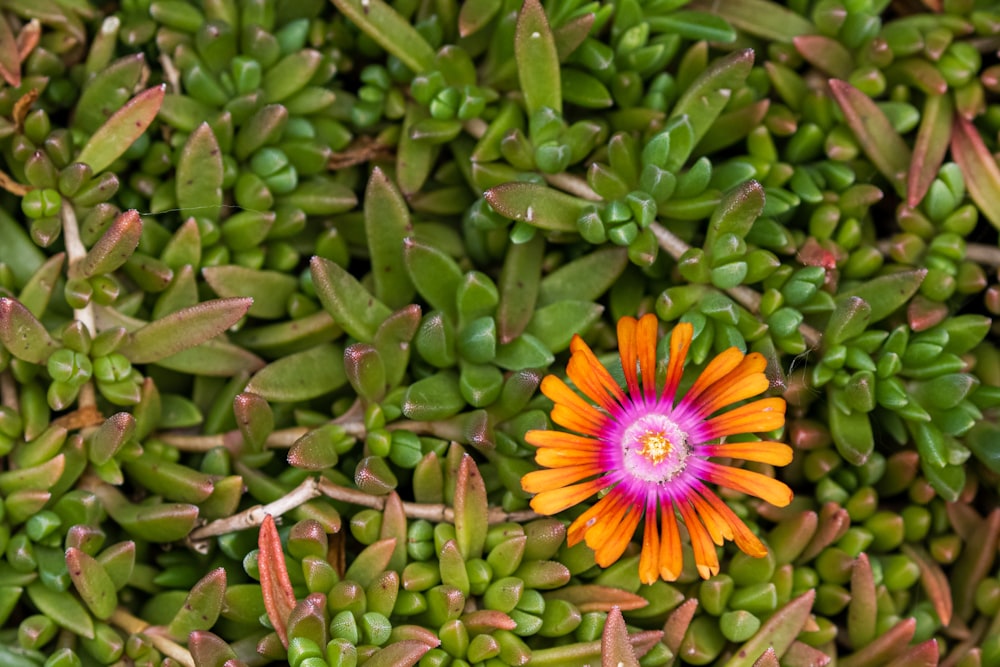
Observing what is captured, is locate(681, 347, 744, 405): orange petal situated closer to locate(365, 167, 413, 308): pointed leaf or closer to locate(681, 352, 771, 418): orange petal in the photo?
locate(681, 352, 771, 418): orange petal

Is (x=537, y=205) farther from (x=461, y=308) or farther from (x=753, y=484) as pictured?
(x=753, y=484)

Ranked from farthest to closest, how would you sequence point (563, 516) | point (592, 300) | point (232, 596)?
point (592, 300) → point (563, 516) → point (232, 596)

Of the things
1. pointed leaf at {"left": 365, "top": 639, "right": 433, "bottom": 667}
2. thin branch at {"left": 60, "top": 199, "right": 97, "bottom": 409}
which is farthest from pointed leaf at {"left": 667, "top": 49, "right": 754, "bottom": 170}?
thin branch at {"left": 60, "top": 199, "right": 97, "bottom": 409}

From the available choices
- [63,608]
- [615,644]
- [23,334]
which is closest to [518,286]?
[615,644]

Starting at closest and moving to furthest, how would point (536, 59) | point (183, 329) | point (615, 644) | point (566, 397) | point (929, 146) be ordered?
point (615, 644)
point (566, 397)
point (183, 329)
point (536, 59)
point (929, 146)

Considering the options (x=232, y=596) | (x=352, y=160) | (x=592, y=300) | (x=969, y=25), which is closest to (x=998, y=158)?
(x=969, y=25)

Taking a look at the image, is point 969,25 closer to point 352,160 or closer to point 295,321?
point 352,160

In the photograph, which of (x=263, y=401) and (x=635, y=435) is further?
(x=635, y=435)

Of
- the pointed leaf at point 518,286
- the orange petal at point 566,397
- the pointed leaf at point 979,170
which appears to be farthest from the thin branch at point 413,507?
the pointed leaf at point 979,170
